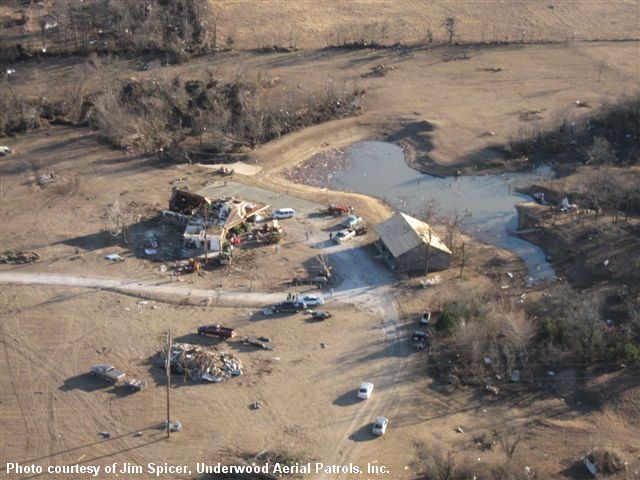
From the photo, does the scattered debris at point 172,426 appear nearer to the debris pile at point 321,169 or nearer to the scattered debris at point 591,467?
the scattered debris at point 591,467

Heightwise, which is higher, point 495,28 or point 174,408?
point 495,28

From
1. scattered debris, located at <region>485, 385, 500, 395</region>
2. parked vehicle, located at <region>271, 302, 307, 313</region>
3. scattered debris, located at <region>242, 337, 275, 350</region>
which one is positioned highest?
parked vehicle, located at <region>271, 302, 307, 313</region>

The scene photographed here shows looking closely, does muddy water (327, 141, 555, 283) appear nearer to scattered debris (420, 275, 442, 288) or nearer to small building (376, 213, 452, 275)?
small building (376, 213, 452, 275)

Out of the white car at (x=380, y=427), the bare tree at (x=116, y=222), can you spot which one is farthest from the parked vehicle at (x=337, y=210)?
the white car at (x=380, y=427)

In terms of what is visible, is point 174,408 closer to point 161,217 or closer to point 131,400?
point 131,400

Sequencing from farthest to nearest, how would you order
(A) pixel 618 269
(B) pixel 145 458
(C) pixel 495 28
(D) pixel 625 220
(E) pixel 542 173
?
(C) pixel 495 28 → (E) pixel 542 173 → (D) pixel 625 220 → (A) pixel 618 269 → (B) pixel 145 458

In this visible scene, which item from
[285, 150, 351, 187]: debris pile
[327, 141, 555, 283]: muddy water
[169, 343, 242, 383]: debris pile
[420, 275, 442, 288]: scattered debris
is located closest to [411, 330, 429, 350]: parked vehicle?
[420, 275, 442, 288]: scattered debris

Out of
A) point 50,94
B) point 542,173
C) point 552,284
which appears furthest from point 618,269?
point 50,94
